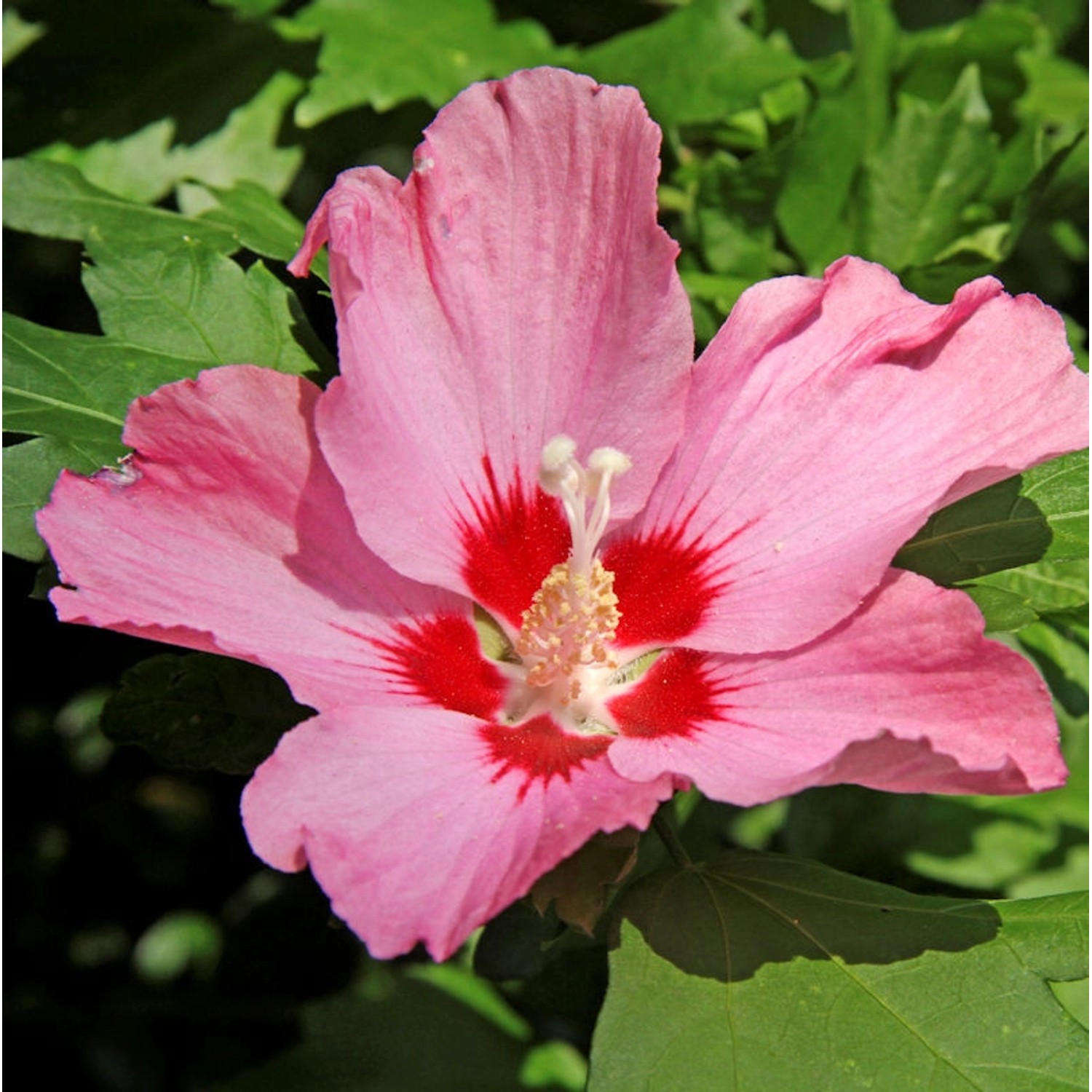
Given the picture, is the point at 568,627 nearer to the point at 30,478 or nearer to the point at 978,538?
the point at 978,538

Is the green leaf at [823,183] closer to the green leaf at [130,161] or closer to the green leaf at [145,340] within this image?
the green leaf at [145,340]

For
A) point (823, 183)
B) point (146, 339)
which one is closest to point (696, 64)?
point (823, 183)

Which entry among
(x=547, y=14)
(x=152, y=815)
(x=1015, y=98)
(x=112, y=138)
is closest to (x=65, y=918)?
(x=152, y=815)

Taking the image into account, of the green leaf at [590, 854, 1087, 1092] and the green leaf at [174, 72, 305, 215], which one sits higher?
the green leaf at [174, 72, 305, 215]

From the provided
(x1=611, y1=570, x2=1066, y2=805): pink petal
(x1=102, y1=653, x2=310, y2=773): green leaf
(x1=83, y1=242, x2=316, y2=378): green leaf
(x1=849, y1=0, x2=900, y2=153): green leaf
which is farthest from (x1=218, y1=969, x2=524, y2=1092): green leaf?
(x1=849, y1=0, x2=900, y2=153): green leaf

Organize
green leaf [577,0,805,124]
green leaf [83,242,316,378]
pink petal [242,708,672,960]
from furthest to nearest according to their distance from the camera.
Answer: green leaf [577,0,805,124]
green leaf [83,242,316,378]
pink petal [242,708,672,960]

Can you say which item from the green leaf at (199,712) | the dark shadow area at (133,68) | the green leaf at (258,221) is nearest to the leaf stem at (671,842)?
the green leaf at (199,712)

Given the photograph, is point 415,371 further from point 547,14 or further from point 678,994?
point 547,14

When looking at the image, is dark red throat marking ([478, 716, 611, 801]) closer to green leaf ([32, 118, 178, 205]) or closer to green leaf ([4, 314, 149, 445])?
→ green leaf ([4, 314, 149, 445])
